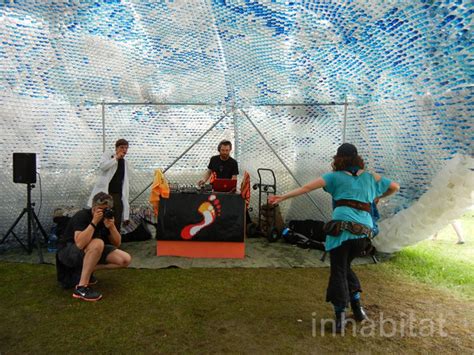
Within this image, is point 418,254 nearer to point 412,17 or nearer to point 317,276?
point 317,276

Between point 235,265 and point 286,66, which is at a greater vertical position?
point 286,66

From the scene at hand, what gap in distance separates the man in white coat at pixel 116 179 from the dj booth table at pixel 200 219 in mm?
633

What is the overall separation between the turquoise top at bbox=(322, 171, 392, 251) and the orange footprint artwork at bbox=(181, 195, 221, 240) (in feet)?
7.05

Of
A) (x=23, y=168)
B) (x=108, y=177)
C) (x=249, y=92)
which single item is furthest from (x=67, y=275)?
(x=249, y=92)

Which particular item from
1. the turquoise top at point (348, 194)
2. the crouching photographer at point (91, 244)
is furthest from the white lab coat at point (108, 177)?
the turquoise top at point (348, 194)

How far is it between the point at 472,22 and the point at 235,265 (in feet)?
11.2

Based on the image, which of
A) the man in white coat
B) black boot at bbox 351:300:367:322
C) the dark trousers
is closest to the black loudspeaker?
the man in white coat

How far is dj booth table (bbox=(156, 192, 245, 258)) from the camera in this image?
4.66 m

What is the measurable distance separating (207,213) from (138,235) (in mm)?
1572

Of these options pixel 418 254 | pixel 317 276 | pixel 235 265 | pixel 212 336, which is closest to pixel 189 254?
pixel 235 265

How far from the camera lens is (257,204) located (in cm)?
672

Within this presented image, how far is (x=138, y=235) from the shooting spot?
18.5 feet

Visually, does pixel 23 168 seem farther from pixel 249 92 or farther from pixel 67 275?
pixel 249 92

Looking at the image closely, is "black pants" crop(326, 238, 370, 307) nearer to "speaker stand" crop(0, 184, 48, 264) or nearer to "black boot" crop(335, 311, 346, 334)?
"black boot" crop(335, 311, 346, 334)
